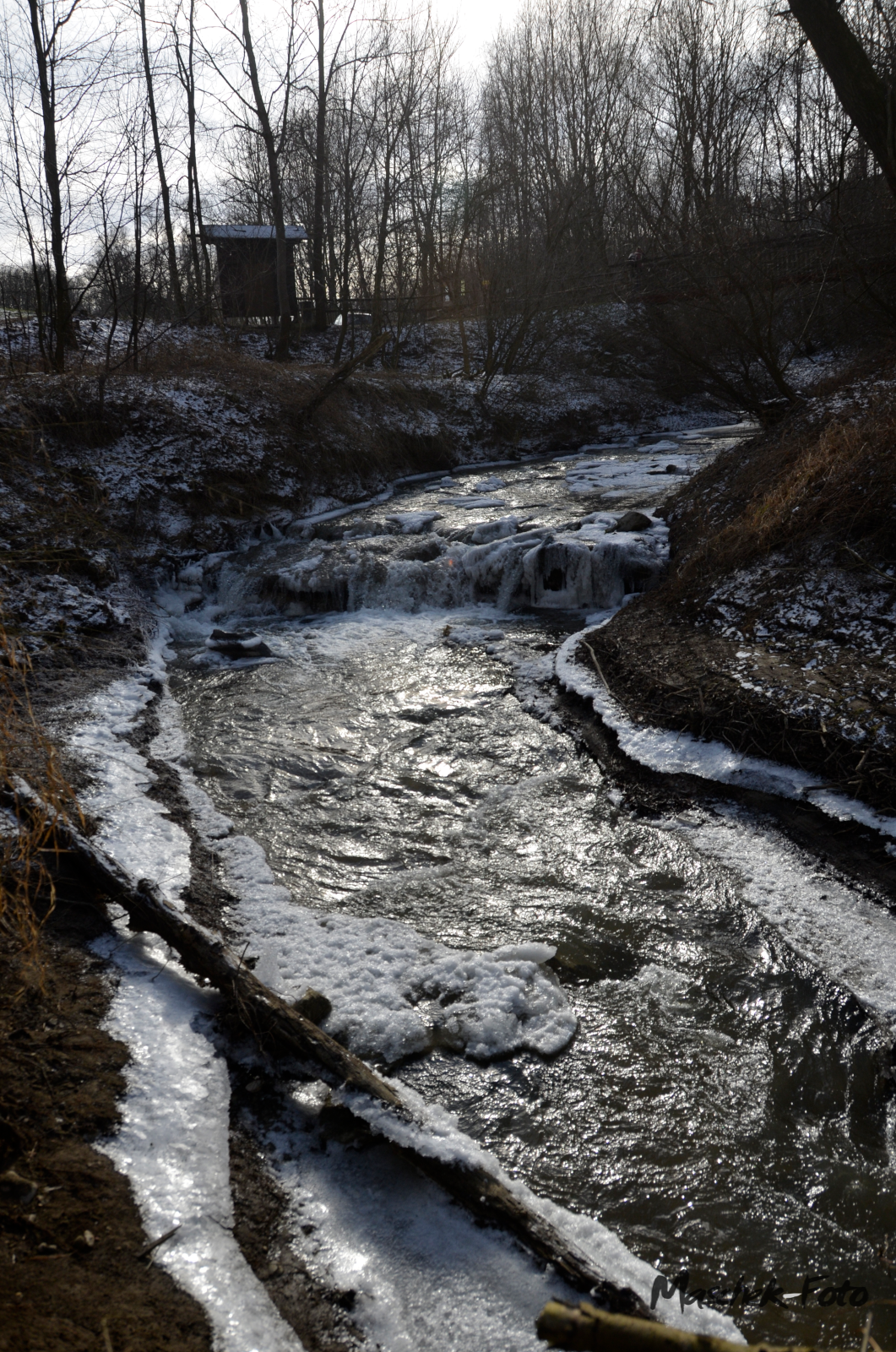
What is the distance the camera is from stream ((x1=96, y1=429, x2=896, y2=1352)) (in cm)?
270

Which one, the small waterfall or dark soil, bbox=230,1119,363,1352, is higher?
the small waterfall

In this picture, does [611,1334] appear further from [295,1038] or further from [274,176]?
[274,176]

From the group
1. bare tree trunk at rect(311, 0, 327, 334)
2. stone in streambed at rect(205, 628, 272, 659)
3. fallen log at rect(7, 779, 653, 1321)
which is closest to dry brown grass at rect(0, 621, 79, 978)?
fallen log at rect(7, 779, 653, 1321)

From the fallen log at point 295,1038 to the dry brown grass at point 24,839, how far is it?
0.26 feet

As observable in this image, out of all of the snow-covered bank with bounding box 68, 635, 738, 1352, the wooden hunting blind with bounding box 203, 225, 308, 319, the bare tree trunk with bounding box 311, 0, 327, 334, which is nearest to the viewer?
the snow-covered bank with bounding box 68, 635, 738, 1352

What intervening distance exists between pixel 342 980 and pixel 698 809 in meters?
2.63

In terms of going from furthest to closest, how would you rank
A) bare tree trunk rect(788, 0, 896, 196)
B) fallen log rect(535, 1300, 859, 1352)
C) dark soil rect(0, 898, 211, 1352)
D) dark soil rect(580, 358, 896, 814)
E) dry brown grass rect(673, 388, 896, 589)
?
bare tree trunk rect(788, 0, 896, 196) → dry brown grass rect(673, 388, 896, 589) → dark soil rect(580, 358, 896, 814) → dark soil rect(0, 898, 211, 1352) → fallen log rect(535, 1300, 859, 1352)

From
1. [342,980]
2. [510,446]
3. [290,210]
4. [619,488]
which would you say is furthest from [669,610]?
[290,210]

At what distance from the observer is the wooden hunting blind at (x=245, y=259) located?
2372 centimetres

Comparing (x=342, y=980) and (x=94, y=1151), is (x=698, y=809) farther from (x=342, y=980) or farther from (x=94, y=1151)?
(x=94, y=1151)

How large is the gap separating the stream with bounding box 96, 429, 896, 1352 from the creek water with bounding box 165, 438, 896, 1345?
1 centimetres

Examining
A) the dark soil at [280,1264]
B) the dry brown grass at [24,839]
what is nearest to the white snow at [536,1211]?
the dark soil at [280,1264]

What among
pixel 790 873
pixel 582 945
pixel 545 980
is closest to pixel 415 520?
pixel 790 873
